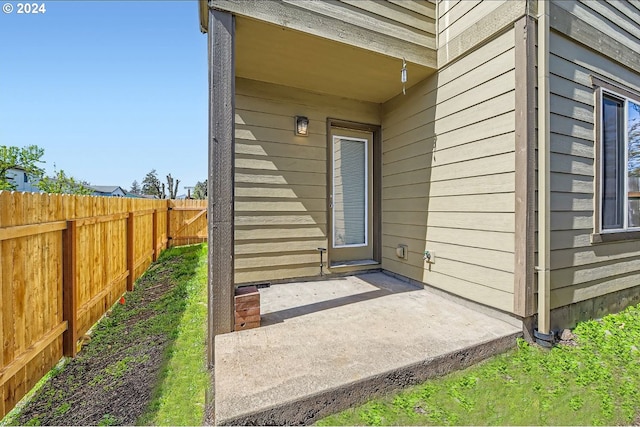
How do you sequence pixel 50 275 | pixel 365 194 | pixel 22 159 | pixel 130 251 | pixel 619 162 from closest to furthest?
pixel 50 275 → pixel 619 162 → pixel 130 251 → pixel 365 194 → pixel 22 159

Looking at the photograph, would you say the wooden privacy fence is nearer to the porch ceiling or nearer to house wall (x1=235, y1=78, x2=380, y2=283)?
house wall (x1=235, y1=78, x2=380, y2=283)

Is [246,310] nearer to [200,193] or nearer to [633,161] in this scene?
[633,161]

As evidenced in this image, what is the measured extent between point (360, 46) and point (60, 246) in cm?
329

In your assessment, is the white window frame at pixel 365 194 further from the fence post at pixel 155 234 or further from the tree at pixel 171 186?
the tree at pixel 171 186

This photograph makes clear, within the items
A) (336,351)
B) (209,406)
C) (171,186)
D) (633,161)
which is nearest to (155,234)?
(209,406)

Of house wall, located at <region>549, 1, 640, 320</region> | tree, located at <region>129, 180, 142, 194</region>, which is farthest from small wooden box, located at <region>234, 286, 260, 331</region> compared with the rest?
tree, located at <region>129, 180, 142, 194</region>

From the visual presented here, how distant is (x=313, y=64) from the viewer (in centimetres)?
A: 316

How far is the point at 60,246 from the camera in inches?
93.5

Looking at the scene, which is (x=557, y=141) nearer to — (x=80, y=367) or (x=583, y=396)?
(x=583, y=396)

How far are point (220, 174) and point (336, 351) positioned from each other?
1.53 m

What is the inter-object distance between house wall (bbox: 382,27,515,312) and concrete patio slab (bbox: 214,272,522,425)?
15.3 inches

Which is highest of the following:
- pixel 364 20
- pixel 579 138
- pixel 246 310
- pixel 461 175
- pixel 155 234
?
pixel 364 20

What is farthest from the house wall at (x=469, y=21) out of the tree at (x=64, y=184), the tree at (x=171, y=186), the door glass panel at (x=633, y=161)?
the tree at (x=171, y=186)

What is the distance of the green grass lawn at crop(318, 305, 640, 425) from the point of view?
1623 millimetres
